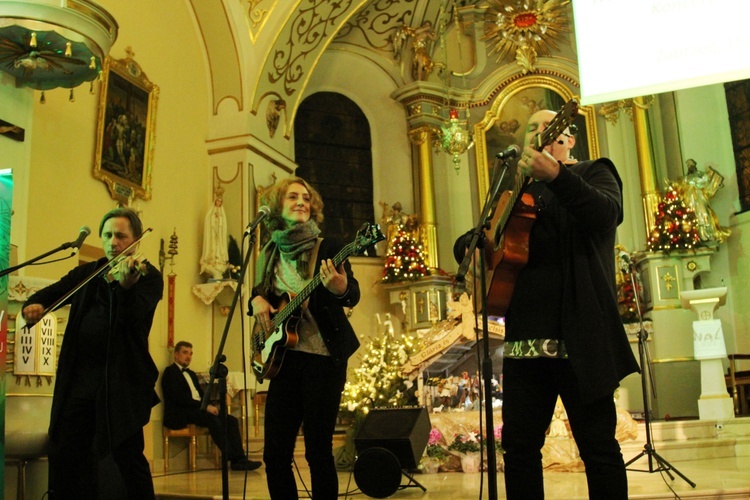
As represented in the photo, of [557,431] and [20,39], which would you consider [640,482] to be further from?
[20,39]

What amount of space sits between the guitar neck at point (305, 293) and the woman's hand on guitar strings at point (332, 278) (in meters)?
0.10

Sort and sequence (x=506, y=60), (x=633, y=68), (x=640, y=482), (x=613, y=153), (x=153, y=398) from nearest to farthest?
(x=153, y=398) < (x=633, y=68) < (x=640, y=482) < (x=613, y=153) < (x=506, y=60)

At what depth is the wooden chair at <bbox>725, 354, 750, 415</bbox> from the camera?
10258 millimetres

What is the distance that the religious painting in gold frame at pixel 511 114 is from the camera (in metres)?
13.1

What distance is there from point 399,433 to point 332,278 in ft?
8.90

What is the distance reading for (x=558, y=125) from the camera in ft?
8.29

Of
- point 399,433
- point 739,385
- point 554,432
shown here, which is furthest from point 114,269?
point 739,385

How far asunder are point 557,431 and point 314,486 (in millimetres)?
4230

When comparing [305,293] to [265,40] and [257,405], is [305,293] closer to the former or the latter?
[257,405]

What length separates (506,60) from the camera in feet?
44.1

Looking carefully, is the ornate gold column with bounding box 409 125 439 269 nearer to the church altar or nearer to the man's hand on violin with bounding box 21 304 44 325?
the church altar

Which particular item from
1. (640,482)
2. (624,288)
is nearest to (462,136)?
(624,288)

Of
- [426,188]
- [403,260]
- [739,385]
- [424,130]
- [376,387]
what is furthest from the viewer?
[424,130]

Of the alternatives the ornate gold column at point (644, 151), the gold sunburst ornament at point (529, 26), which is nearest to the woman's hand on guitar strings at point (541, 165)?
the ornate gold column at point (644, 151)
